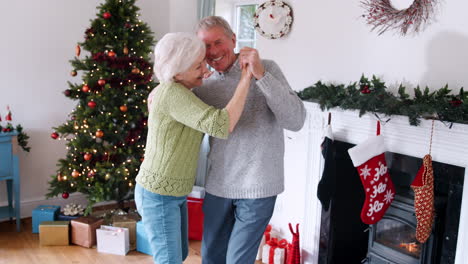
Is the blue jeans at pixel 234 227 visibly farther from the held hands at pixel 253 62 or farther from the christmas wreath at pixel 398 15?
the christmas wreath at pixel 398 15

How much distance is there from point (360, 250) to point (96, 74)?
7.55ft

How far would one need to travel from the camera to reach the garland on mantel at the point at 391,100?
1.95 metres

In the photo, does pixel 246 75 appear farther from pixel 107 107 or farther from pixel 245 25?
pixel 245 25

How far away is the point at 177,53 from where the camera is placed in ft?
5.36

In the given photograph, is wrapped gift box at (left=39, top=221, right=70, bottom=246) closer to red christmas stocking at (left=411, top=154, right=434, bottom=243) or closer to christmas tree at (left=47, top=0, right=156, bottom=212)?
christmas tree at (left=47, top=0, right=156, bottom=212)

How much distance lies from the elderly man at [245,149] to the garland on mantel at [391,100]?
0.63 meters

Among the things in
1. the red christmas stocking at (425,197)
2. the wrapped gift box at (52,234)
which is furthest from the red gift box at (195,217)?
the red christmas stocking at (425,197)

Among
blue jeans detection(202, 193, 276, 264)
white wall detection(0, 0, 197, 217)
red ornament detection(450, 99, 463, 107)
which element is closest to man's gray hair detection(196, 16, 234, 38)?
blue jeans detection(202, 193, 276, 264)

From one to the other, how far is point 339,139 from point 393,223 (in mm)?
579

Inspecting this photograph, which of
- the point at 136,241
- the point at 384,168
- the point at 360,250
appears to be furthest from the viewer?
the point at 136,241

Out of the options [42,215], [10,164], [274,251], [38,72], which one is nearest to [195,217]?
[274,251]

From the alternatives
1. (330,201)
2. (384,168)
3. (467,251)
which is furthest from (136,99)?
(467,251)

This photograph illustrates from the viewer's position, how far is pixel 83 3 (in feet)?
12.9

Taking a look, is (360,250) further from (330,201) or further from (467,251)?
(467,251)
